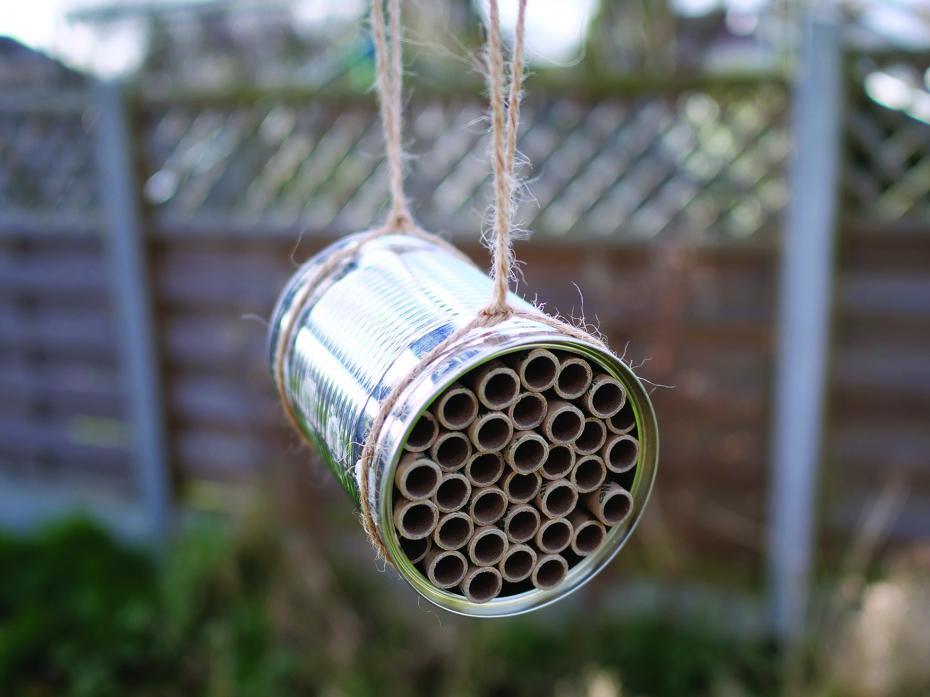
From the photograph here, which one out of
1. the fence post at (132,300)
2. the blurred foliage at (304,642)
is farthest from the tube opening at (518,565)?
the fence post at (132,300)

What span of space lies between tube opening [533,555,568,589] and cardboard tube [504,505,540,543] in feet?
0.11

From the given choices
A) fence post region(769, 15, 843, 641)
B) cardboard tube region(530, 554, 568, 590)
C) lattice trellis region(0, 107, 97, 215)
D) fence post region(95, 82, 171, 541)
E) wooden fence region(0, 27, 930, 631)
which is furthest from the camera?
lattice trellis region(0, 107, 97, 215)

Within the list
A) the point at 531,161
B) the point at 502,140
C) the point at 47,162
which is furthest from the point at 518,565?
the point at 47,162

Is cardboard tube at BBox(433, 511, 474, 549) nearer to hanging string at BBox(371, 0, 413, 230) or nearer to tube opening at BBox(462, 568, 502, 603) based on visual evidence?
tube opening at BBox(462, 568, 502, 603)

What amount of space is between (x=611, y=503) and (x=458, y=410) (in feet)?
0.58

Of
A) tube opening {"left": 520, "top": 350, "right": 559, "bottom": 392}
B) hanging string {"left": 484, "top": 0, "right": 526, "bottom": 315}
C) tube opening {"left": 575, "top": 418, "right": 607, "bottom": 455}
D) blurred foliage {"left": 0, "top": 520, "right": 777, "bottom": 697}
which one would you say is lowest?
blurred foliage {"left": 0, "top": 520, "right": 777, "bottom": 697}

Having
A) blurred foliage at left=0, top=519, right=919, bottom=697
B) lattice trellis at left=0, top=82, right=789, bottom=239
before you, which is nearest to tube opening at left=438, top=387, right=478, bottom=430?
lattice trellis at left=0, top=82, right=789, bottom=239

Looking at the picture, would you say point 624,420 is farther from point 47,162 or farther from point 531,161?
point 47,162

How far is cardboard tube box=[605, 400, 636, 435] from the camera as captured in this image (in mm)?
755

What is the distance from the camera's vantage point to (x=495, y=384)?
707mm

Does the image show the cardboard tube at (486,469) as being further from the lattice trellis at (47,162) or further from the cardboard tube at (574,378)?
the lattice trellis at (47,162)

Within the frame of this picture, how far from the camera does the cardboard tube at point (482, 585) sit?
744 mm

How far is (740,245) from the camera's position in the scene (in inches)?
104

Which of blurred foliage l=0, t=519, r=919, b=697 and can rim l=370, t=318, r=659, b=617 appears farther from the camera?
blurred foliage l=0, t=519, r=919, b=697
